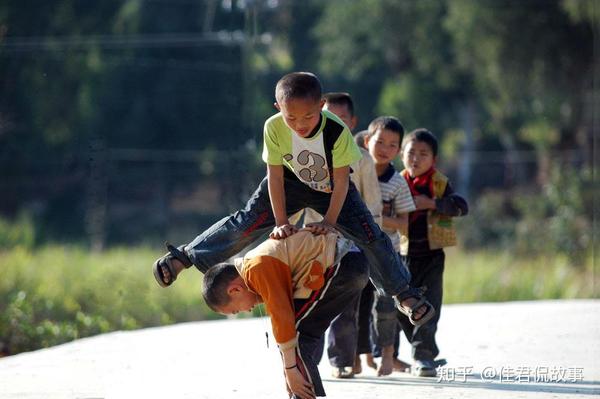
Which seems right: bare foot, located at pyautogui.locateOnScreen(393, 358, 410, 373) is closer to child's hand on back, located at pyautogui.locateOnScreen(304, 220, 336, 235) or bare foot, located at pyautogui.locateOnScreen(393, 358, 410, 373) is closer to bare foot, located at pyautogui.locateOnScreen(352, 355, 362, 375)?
bare foot, located at pyautogui.locateOnScreen(352, 355, 362, 375)

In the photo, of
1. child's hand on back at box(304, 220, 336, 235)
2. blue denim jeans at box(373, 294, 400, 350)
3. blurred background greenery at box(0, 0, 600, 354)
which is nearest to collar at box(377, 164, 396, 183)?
blue denim jeans at box(373, 294, 400, 350)

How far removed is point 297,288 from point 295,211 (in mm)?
773

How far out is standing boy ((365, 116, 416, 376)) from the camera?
6184mm

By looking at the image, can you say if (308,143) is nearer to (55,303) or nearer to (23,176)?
(55,303)

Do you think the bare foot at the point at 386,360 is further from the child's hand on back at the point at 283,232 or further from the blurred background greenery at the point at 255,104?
the blurred background greenery at the point at 255,104

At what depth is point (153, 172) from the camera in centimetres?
2847

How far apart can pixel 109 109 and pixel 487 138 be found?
1077 centimetres

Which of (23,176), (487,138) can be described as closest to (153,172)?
(23,176)

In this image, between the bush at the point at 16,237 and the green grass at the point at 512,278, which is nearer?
the green grass at the point at 512,278

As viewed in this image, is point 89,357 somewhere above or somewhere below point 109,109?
below

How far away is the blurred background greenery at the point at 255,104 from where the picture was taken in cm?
2111

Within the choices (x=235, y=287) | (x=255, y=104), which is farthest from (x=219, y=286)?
(x=255, y=104)

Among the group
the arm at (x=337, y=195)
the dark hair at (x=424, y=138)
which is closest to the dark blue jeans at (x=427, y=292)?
the dark hair at (x=424, y=138)

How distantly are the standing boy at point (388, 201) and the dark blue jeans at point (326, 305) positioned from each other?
1.21 m
